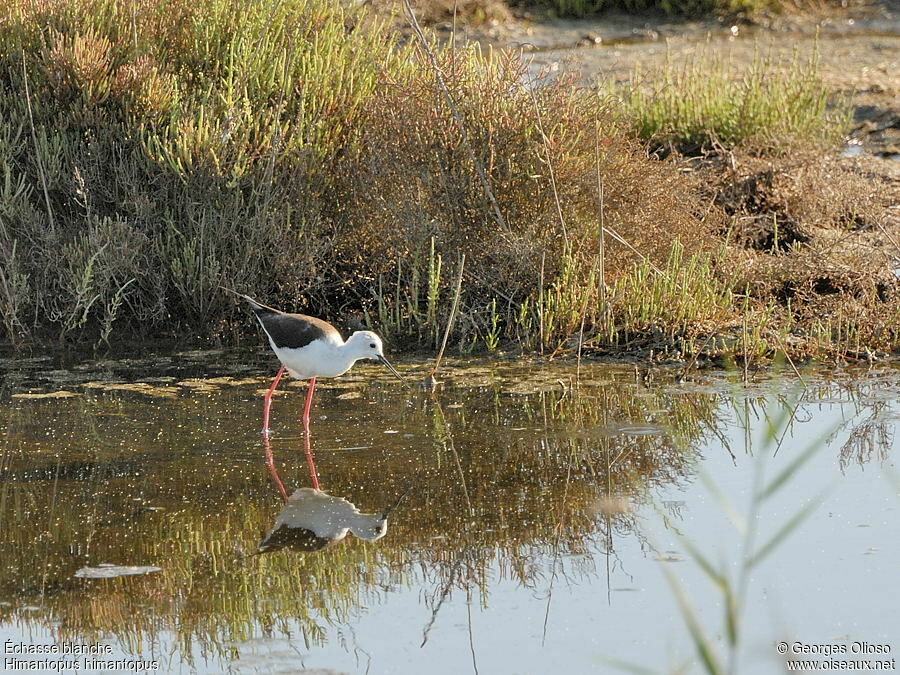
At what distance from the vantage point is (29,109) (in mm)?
7820

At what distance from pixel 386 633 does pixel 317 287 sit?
457 cm

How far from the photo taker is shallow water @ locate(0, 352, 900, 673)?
14.1 feet

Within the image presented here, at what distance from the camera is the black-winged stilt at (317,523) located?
5.12 m

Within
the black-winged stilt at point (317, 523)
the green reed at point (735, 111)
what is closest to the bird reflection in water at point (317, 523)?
the black-winged stilt at point (317, 523)

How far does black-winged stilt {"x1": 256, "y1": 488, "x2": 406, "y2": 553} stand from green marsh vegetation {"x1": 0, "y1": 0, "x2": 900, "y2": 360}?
2.56 m

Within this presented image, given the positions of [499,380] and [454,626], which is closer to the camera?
[454,626]

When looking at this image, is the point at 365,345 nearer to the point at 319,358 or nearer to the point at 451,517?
the point at 319,358

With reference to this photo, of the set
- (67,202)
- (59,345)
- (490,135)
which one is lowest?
(59,345)

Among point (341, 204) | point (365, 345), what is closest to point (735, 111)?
point (341, 204)

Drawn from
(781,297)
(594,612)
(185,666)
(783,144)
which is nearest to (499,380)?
(781,297)

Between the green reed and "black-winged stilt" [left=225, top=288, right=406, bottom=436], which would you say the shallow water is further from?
the green reed

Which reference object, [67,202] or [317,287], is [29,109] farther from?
[317,287]

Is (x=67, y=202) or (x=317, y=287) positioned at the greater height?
(x=67, y=202)

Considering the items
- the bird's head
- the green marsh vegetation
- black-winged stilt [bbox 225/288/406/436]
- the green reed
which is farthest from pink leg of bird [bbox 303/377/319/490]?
the green reed
